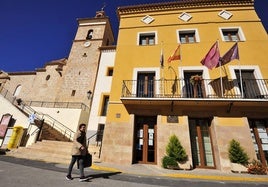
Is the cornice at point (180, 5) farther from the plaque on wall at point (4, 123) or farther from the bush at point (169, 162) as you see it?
the plaque on wall at point (4, 123)

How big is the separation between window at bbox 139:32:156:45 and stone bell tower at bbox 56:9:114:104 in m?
7.02

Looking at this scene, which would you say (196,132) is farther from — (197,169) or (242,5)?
(242,5)

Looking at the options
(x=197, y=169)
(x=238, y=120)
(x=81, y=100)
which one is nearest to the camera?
(x=197, y=169)

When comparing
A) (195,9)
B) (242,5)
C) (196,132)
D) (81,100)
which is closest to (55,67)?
(81,100)

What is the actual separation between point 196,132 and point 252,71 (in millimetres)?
5211

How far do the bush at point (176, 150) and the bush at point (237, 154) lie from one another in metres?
2.12

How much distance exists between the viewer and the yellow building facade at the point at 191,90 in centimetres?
811

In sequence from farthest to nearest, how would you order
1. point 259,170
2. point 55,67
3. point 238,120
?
point 55,67, point 238,120, point 259,170

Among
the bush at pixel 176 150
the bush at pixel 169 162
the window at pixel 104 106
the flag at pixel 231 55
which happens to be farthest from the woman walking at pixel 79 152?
the window at pixel 104 106

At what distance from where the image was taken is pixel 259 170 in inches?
265

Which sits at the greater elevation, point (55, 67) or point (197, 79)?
point (55, 67)

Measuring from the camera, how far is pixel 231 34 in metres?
11.4

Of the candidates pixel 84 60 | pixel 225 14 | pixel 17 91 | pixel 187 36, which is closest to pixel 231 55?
pixel 187 36

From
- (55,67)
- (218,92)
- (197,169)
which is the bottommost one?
(197,169)
